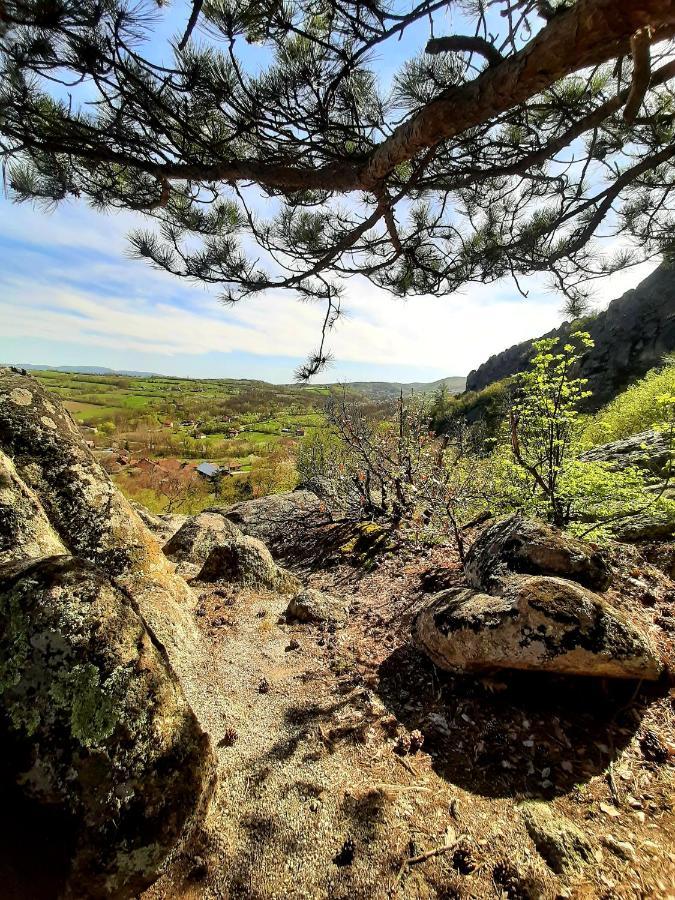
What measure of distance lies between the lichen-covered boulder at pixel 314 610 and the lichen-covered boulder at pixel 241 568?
2.78 ft

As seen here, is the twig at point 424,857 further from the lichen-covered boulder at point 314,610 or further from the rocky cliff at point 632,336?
the rocky cliff at point 632,336

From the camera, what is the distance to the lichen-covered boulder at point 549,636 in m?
2.71

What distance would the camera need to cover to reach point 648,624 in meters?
3.55

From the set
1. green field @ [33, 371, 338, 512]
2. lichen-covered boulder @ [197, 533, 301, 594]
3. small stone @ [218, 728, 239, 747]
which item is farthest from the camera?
green field @ [33, 371, 338, 512]

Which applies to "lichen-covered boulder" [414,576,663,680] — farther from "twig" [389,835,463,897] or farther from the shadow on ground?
"twig" [389,835,463,897]

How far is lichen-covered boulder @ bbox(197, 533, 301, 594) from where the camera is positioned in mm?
5598

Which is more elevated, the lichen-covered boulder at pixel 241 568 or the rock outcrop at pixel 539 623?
the rock outcrop at pixel 539 623

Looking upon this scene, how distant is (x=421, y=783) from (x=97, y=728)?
1964 millimetres

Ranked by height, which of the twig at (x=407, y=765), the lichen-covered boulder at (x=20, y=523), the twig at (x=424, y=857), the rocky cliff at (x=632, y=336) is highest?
the rocky cliff at (x=632, y=336)

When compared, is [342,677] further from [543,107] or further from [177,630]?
[543,107]

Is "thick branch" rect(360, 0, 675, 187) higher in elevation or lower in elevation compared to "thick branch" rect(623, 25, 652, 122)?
higher

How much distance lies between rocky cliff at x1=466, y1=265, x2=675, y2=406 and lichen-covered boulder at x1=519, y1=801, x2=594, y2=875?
30287mm

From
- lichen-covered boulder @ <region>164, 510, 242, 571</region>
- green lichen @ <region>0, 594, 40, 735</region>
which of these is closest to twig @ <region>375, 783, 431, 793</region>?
green lichen @ <region>0, 594, 40, 735</region>

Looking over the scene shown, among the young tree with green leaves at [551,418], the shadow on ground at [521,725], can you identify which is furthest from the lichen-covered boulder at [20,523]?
the young tree with green leaves at [551,418]
